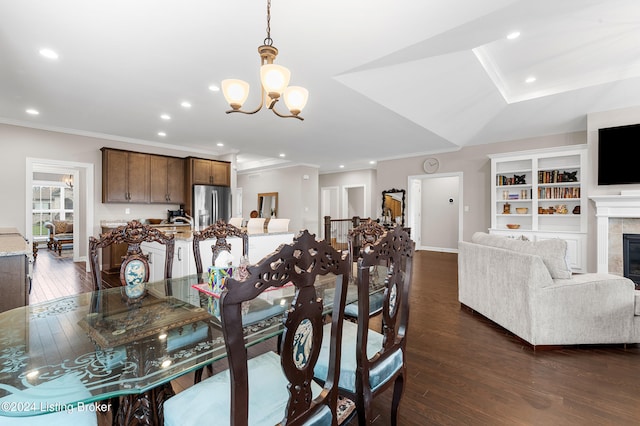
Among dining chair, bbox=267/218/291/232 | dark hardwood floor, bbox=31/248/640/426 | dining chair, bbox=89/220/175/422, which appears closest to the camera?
dark hardwood floor, bbox=31/248/640/426

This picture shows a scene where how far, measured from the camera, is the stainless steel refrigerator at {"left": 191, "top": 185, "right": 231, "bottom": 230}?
20.9 feet

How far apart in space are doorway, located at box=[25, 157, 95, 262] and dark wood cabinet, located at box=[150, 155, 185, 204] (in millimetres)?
1033

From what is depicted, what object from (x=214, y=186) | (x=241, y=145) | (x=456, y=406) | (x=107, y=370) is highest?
(x=241, y=145)

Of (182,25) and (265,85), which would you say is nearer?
(265,85)

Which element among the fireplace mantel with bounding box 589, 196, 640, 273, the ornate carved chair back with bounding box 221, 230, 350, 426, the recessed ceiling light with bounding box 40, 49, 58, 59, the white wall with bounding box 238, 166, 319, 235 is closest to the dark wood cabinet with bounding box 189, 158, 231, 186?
the white wall with bounding box 238, 166, 319, 235

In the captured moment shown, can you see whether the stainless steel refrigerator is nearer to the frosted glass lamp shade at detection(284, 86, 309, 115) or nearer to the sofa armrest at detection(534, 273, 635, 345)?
the frosted glass lamp shade at detection(284, 86, 309, 115)

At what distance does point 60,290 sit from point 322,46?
15.9ft

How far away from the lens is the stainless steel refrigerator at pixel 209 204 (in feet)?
20.9

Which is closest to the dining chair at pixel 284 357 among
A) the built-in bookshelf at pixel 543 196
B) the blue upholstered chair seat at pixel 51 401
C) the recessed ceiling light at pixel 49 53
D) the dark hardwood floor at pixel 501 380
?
the blue upholstered chair seat at pixel 51 401

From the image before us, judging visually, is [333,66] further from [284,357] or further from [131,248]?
[284,357]

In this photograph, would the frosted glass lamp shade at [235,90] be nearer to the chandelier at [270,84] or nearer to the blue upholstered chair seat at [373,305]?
the chandelier at [270,84]

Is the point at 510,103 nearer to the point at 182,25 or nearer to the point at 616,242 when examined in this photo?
the point at 616,242

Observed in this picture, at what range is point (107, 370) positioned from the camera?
0.96 metres

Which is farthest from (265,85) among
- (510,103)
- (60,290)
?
(510,103)
